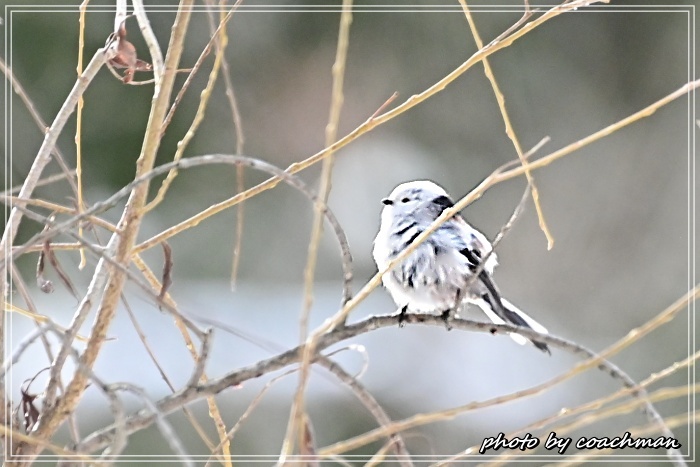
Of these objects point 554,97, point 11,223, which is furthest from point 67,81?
point 11,223

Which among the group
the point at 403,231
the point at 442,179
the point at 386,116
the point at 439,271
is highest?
the point at 442,179

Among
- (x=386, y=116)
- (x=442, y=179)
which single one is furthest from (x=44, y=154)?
(x=442, y=179)

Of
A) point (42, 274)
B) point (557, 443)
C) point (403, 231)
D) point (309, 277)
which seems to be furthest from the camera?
point (403, 231)

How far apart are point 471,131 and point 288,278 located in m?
1.79

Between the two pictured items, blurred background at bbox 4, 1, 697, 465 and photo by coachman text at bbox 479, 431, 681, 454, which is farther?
blurred background at bbox 4, 1, 697, 465

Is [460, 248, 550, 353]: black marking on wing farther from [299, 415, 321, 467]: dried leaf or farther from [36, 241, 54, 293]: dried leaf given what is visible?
[299, 415, 321, 467]: dried leaf

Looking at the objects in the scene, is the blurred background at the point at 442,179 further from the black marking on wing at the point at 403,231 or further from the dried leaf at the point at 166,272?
the dried leaf at the point at 166,272

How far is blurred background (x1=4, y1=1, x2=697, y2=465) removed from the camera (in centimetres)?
603

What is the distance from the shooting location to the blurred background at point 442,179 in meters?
6.03

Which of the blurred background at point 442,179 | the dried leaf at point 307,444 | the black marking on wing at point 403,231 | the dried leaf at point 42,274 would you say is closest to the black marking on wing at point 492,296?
the black marking on wing at point 403,231

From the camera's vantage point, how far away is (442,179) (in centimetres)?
627

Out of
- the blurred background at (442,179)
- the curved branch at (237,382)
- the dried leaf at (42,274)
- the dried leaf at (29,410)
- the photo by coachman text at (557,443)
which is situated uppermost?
the blurred background at (442,179)

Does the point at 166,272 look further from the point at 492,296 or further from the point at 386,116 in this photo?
the point at 492,296

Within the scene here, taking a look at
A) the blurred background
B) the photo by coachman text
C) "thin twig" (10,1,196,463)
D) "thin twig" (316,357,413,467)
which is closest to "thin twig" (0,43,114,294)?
"thin twig" (10,1,196,463)
